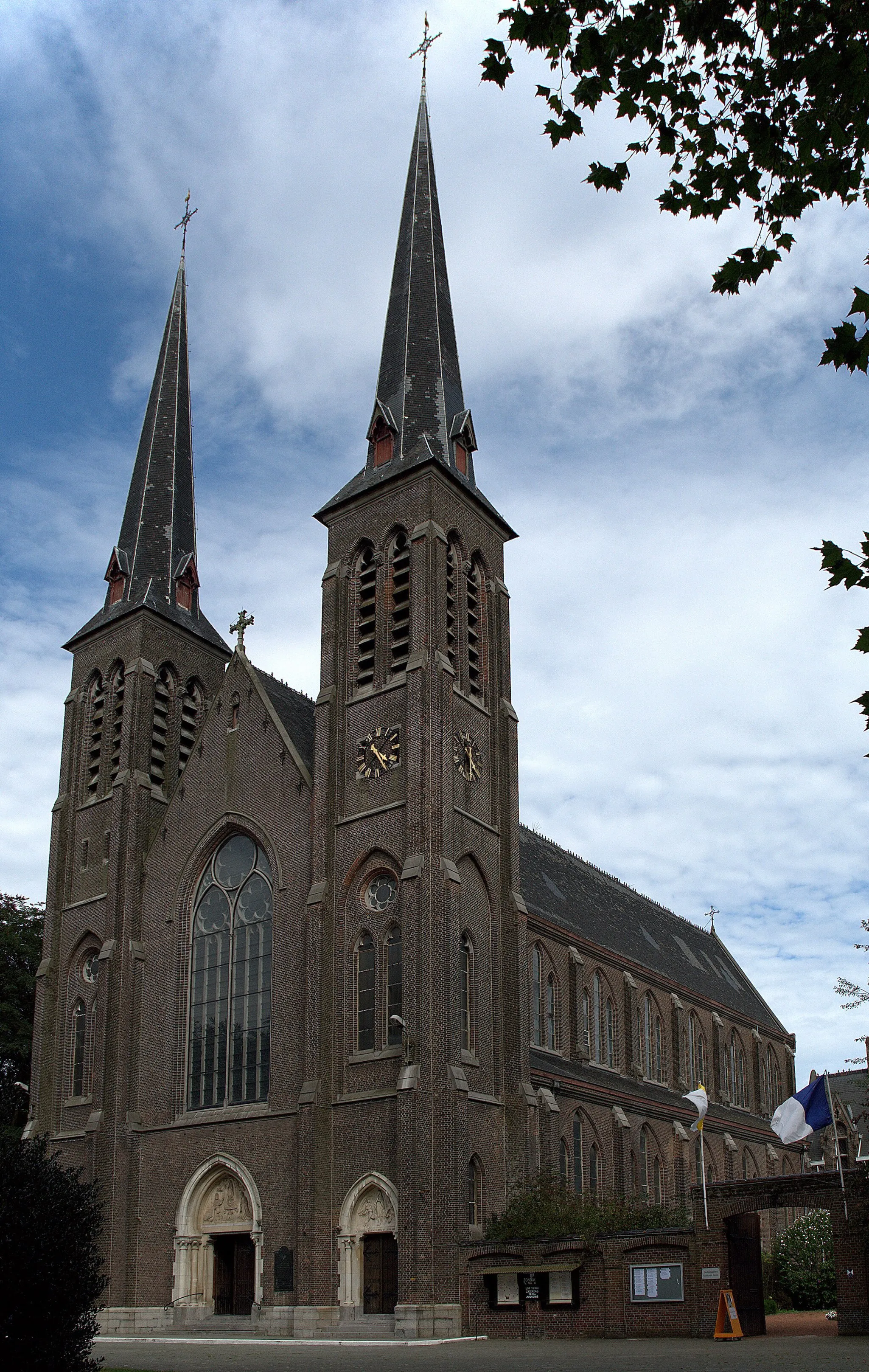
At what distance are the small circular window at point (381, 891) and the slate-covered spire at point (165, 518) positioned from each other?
14.6 meters

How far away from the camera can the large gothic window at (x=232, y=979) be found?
35.7m

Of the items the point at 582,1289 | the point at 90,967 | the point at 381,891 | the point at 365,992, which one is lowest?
the point at 582,1289

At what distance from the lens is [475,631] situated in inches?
1527

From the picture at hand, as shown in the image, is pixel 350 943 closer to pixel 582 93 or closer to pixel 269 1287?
pixel 269 1287

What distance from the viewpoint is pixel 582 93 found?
39.8 ft

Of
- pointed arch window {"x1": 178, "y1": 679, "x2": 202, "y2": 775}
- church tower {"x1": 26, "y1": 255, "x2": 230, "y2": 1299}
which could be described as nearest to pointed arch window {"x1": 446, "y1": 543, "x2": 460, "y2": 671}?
church tower {"x1": 26, "y1": 255, "x2": 230, "y2": 1299}

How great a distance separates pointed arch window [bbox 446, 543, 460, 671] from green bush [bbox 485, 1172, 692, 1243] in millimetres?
13705

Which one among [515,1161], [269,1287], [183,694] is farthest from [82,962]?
[515,1161]

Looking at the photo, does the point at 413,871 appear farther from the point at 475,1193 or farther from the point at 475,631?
the point at 475,631

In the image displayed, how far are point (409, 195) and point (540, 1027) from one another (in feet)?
92.8

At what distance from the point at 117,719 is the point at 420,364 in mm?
15272

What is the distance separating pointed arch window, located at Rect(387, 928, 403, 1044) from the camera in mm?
32344

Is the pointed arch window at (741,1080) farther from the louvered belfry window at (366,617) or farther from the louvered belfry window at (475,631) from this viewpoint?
the louvered belfry window at (366,617)

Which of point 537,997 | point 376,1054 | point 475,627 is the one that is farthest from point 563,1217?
point 475,627
